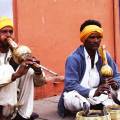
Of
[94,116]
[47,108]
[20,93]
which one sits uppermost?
[20,93]

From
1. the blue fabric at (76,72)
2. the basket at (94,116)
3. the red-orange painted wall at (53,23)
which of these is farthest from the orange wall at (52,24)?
the basket at (94,116)

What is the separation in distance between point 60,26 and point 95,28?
170cm

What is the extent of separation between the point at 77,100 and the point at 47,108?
1204 millimetres

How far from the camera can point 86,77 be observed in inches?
206

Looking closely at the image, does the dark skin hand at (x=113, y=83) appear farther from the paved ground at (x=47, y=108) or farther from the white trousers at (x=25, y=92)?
the white trousers at (x=25, y=92)

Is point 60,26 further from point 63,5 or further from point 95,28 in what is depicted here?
point 95,28

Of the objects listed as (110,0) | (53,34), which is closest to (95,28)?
(53,34)

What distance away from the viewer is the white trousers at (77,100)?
499cm

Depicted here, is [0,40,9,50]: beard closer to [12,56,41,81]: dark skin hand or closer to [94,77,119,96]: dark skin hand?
[12,56,41,81]: dark skin hand

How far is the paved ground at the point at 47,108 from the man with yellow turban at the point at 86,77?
19 centimetres

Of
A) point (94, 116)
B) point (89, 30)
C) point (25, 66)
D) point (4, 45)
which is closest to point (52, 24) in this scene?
point (89, 30)

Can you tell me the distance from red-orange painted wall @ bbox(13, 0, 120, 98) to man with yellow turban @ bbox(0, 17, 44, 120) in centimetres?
138

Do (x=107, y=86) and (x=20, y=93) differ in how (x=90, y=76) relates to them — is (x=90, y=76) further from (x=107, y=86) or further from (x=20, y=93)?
(x=20, y=93)

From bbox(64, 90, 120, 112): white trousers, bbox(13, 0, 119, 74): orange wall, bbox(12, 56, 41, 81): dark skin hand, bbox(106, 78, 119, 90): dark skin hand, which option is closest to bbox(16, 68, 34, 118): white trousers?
bbox(12, 56, 41, 81): dark skin hand
